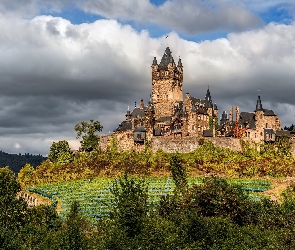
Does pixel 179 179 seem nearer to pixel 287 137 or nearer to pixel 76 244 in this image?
pixel 76 244

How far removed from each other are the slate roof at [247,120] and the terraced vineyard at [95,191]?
22975 millimetres

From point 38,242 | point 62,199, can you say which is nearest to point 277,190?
point 62,199

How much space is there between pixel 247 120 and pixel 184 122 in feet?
43.3

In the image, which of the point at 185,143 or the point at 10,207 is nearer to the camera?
the point at 10,207

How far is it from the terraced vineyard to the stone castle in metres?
15.5

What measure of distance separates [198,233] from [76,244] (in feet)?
32.9

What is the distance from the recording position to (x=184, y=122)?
10006 cm

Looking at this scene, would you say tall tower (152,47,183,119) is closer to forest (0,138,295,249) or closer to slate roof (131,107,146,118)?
slate roof (131,107,146,118)

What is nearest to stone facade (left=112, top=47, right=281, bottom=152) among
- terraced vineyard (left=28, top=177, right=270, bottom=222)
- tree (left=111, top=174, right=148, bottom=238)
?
terraced vineyard (left=28, top=177, right=270, bottom=222)

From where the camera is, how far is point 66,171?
305 ft

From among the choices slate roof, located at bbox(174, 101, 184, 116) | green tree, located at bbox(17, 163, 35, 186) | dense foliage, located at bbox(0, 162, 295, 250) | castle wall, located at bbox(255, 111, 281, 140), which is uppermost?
slate roof, located at bbox(174, 101, 184, 116)

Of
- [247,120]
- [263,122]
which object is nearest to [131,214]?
[263,122]

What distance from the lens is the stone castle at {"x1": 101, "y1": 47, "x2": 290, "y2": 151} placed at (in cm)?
9844

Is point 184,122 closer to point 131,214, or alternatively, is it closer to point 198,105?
point 198,105
